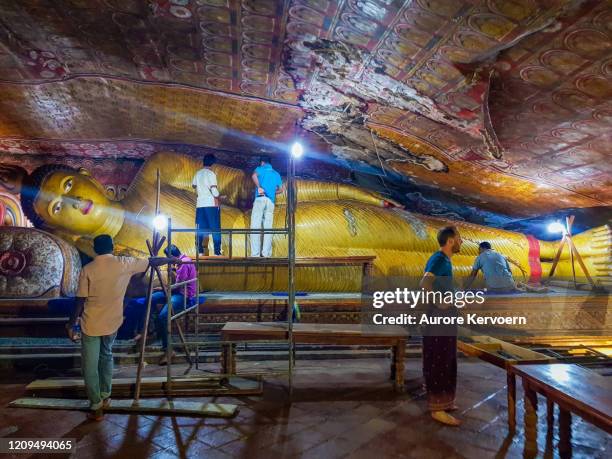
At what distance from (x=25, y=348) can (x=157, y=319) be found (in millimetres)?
1391

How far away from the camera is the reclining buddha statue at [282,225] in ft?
20.2

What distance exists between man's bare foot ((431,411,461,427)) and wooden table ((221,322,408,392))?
2.13 ft

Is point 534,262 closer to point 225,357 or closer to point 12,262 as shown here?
point 225,357

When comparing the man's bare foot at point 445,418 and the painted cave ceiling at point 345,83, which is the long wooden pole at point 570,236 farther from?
the man's bare foot at point 445,418

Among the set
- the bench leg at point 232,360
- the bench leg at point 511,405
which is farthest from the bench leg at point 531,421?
the bench leg at point 232,360

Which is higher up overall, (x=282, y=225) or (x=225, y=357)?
(x=282, y=225)

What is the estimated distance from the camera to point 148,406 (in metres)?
3.23

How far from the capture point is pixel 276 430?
2.92 metres

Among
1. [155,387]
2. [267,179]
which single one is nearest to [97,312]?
[155,387]

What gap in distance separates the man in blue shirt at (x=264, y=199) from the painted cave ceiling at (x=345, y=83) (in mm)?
920

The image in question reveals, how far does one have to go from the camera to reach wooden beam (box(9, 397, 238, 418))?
10.3 ft

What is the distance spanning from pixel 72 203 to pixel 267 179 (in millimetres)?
3051

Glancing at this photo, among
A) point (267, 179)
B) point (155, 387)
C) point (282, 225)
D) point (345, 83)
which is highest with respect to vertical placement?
point (345, 83)

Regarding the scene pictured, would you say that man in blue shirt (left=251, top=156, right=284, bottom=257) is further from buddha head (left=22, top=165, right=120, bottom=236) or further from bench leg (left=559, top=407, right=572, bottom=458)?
bench leg (left=559, top=407, right=572, bottom=458)
